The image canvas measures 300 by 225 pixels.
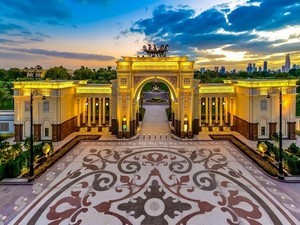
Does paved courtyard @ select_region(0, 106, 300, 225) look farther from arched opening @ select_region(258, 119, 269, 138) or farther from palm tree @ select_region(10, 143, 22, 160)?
arched opening @ select_region(258, 119, 269, 138)

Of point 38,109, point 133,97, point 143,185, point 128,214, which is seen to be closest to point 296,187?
point 143,185

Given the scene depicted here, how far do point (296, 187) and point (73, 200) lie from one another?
12426 millimetres

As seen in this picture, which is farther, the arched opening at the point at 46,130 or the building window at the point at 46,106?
the arched opening at the point at 46,130

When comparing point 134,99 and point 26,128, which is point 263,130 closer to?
point 134,99

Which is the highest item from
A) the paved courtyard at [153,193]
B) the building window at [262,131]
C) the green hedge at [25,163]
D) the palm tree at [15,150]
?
the building window at [262,131]

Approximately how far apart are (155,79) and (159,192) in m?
14.6

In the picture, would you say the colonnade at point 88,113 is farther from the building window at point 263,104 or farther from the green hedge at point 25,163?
the building window at point 263,104

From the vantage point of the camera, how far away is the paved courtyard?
10.1 metres

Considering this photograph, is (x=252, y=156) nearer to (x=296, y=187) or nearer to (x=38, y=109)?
(x=296, y=187)

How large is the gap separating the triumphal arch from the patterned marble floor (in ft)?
18.9

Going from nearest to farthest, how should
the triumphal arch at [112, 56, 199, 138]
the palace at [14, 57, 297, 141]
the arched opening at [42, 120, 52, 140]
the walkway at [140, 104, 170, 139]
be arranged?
the palace at [14, 57, 297, 141] → the arched opening at [42, 120, 52, 140] → the triumphal arch at [112, 56, 199, 138] → the walkway at [140, 104, 170, 139]

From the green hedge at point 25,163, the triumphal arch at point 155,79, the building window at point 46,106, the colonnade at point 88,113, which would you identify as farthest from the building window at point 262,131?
the building window at point 46,106

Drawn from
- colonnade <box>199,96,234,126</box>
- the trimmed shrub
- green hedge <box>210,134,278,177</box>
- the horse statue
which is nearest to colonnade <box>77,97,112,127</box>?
the horse statue

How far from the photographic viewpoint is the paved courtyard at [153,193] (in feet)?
33.1
